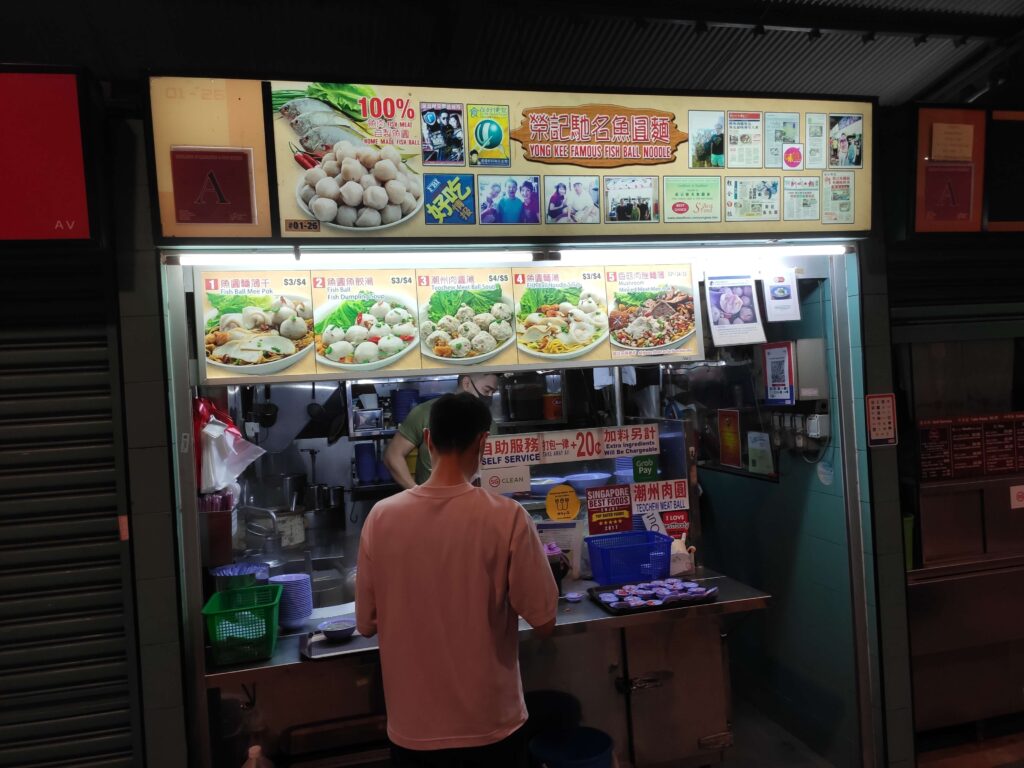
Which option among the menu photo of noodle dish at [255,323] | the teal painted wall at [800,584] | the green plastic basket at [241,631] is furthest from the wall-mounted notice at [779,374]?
the green plastic basket at [241,631]

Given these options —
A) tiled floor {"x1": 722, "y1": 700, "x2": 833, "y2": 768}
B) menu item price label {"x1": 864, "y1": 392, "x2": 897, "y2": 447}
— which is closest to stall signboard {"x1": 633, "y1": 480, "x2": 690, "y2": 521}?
menu item price label {"x1": 864, "y1": 392, "x2": 897, "y2": 447}

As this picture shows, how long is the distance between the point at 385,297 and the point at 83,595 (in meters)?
1.75

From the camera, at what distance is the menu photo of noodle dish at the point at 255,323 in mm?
3049

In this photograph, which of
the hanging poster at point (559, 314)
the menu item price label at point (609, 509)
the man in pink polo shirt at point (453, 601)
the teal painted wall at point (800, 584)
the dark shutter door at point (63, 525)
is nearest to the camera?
the man in pink polo shirt at point (453, 601)

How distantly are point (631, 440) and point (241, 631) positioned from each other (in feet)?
7.06

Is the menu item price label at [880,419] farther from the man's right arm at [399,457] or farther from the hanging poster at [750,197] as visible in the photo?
the man's right arm at [399,457]

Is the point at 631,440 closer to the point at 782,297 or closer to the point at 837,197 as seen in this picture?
the point at 782,297

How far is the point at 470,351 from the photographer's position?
3.31 m

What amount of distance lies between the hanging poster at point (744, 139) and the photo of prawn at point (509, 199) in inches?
36.4

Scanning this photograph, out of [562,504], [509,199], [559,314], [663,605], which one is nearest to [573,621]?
[663,605]

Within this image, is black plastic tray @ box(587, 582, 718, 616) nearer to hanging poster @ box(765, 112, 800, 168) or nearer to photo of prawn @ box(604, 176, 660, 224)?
photo of prawn @ box(604, 176, 660, 224)

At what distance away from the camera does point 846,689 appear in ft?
11.9

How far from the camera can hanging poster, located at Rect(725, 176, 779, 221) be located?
3174 millimetres

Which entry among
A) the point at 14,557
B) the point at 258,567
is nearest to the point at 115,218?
the point at 14,557
